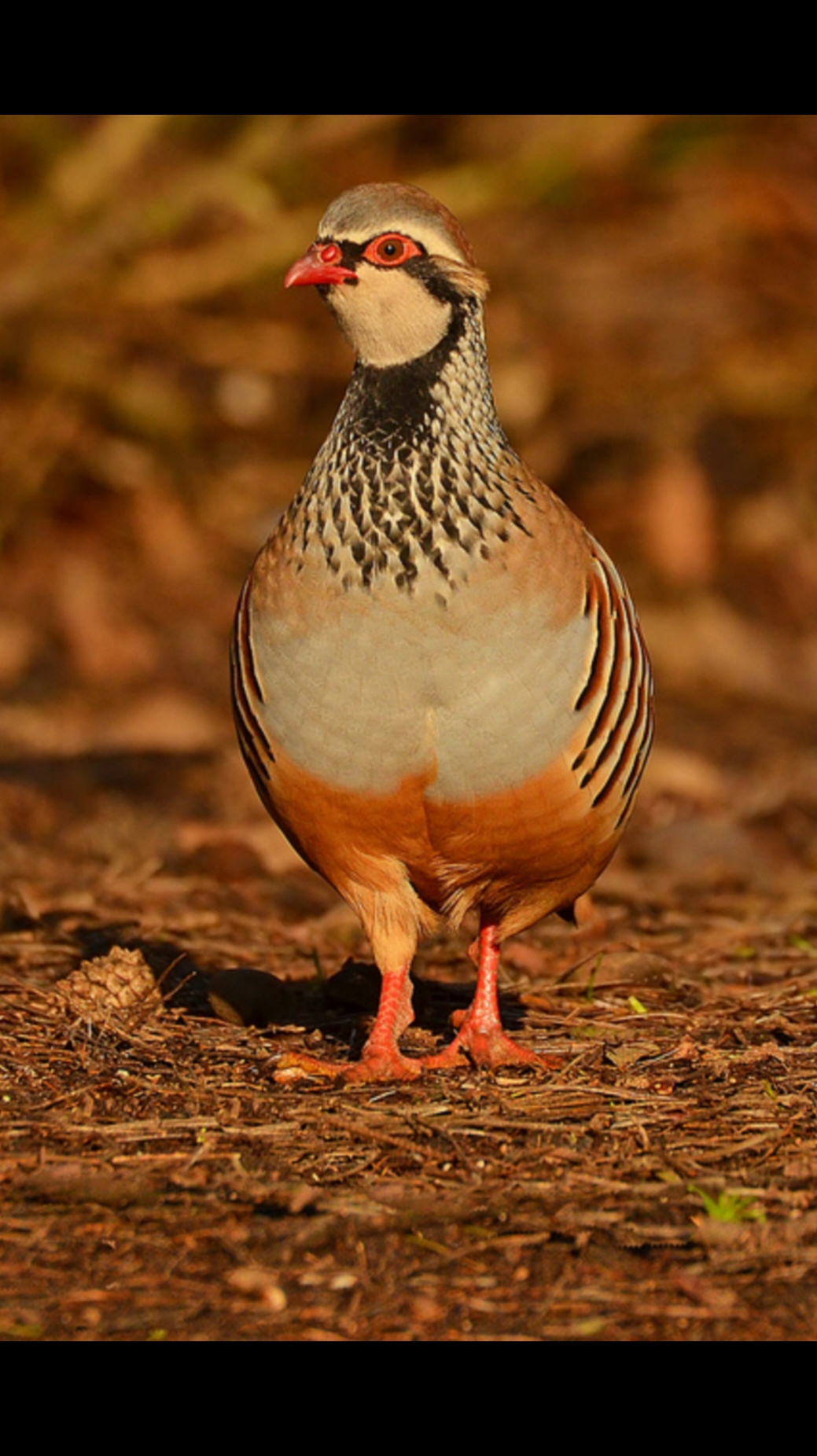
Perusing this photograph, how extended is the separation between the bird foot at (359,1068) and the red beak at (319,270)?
1878 millimetres

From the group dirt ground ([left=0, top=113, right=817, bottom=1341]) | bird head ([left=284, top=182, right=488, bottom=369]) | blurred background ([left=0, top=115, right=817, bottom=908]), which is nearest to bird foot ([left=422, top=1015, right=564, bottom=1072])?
dirt ground ([left=0, top=113, right=817, bottom=1341])

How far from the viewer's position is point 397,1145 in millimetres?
4305

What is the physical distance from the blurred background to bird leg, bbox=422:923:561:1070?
2657 mm

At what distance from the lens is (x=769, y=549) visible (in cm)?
1275

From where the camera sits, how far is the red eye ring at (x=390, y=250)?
195 inches

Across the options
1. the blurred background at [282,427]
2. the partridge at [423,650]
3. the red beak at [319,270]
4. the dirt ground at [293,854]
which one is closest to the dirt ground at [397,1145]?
the dirt ground at [293,854]

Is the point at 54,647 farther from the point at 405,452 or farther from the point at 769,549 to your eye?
the point at 405,452

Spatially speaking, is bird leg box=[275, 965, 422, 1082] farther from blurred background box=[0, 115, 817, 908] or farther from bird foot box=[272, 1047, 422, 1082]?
blurred background box=[0, 115, 817, 908]

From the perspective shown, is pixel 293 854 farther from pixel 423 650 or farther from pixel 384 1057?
pixel 423 650

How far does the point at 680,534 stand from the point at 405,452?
785 cm

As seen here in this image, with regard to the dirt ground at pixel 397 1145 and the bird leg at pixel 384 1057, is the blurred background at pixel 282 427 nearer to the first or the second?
the dirt ground at pixel 397 1145

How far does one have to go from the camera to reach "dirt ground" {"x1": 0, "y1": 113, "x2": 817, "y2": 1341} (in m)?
3.86

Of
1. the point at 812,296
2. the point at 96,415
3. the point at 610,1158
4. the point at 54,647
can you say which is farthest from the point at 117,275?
the point at 610,1158

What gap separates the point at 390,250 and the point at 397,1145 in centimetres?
215
